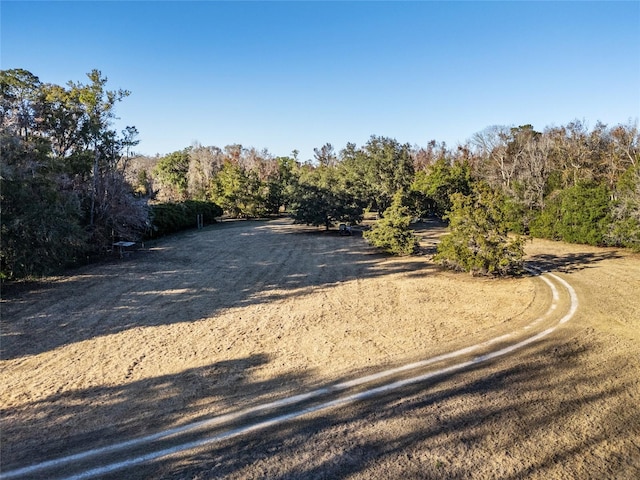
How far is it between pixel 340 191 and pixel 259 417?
67.2 ft

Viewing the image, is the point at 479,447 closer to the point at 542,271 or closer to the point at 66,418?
the point at 66,418

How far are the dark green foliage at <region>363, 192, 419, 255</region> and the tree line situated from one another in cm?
5

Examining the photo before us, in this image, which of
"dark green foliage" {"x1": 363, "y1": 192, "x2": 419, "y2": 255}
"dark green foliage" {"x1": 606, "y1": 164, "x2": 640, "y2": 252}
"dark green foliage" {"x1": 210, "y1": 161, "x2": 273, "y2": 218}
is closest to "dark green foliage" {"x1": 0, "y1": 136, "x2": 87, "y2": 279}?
"dark green foliage" {"x1": 363, "y1": 192, "x2": 419, "y2": 255}

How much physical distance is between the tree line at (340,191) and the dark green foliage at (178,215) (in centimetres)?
25

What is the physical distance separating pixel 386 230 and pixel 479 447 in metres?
13.0


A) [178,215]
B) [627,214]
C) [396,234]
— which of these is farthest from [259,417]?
[178,215]

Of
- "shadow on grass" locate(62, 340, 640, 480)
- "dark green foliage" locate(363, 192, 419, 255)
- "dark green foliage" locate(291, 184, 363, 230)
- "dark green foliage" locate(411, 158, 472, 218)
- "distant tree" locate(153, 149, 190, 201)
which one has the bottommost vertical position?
"shadow on grass" locate(62, 340, 640, 480)

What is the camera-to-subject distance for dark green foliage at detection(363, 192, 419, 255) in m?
16.5

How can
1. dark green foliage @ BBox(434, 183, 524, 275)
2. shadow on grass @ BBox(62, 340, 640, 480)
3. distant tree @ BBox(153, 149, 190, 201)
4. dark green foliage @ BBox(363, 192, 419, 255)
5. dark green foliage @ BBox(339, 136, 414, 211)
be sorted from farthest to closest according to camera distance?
distant tree @ BBox(153, 149, 190, 201) < dark green foliage @ BBox(339, 136, 414, 211) < dark green foliage @ BBox(363, 192, 419, 255) < dark green foliage @ BBox(434, 183, 524, 275) < shadow on grass @ BBox(62, 340, 640, 480)

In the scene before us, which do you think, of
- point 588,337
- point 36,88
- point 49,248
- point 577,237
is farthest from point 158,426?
point 577,237

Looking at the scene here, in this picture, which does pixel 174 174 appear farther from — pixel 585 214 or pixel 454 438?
pixel 454 438

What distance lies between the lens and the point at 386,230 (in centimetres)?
1683

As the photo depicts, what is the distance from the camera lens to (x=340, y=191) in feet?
80.0

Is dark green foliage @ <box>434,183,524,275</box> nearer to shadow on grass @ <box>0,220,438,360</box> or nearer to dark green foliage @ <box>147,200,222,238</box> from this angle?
shadow on grass @ <box>0,220,438,360</box>
